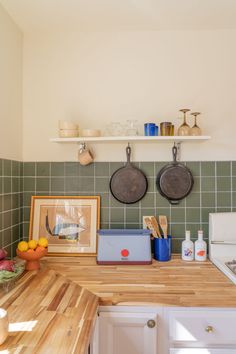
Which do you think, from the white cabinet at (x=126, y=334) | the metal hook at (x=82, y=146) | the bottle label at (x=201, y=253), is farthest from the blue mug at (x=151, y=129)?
the white cabinet at (x=126, y=334)

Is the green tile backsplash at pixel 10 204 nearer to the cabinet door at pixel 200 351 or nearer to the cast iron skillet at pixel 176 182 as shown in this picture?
the cast iron skillet at pixel 176 182

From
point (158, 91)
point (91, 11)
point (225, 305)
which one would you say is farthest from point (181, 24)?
point (225, 305)

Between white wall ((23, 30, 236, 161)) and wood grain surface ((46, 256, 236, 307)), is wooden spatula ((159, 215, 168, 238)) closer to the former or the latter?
wood grain surface ((46, 256, 236, 307))

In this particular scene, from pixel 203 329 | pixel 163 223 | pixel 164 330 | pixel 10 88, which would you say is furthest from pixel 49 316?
pixel 10 88

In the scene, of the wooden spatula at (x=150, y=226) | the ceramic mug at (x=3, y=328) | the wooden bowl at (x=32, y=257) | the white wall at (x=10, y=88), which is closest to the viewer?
the ceramic mug at (x=3, y=328)

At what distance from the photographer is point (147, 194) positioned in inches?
73.4

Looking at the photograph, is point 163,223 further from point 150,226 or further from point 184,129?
point 184,129

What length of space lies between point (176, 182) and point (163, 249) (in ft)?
1.46

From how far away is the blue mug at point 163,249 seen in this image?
171cm

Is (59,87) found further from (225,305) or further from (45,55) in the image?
(225,305)

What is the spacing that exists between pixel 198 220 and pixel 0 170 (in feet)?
Answer: 4.30

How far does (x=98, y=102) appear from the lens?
6.16ft

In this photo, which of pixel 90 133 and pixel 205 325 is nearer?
pixel 205 325

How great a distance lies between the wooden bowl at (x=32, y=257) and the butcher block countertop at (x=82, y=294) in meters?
0.06
